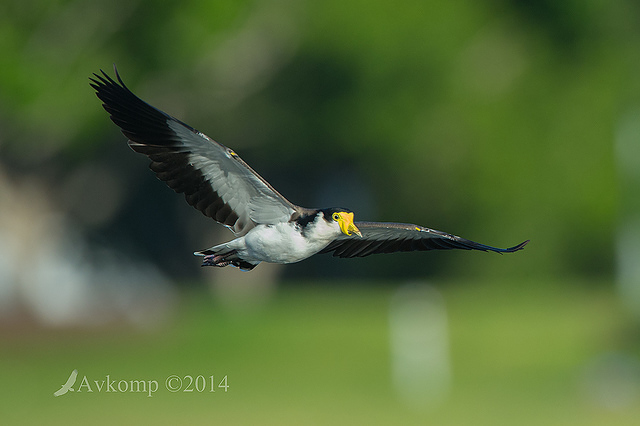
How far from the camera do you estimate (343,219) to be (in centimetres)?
827

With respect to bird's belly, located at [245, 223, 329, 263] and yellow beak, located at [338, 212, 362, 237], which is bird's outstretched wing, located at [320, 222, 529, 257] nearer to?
bird's belly, located at [245, 223, 329, 263]

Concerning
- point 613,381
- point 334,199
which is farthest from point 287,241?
point 334,199

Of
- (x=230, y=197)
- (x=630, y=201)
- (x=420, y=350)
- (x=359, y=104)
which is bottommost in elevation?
(x=230, y=197)

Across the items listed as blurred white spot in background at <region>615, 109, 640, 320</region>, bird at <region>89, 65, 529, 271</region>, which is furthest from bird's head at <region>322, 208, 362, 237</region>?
blurred white spot in background at <region>615, 109, 640, 320</region>

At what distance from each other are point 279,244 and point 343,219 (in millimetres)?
517

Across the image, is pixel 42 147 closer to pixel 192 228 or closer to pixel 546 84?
pixel 192 228

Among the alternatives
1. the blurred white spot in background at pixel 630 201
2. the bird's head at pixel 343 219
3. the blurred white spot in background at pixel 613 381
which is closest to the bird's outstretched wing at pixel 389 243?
the bird's head at pixel 343 219

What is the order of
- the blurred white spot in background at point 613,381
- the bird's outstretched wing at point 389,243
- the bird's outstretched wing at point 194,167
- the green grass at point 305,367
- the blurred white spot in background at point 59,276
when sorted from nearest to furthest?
the bird's outstretched wing at point 194,167
the bird's outstretched wing at point 389,243
the green grass at point 305,367
the blurred white spot in background at point 613,381
the blurred white spot in background at point 59,276

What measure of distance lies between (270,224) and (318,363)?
20.4 meters

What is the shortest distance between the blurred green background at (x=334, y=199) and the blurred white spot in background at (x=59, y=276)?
0.08 meters

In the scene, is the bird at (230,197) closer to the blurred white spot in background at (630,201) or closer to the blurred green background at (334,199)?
the blurred green background at (334,199)

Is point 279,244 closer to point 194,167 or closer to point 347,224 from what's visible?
point 347,224

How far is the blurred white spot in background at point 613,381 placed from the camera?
82.2ft

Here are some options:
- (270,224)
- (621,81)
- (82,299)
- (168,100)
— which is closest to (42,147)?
(168,100)
